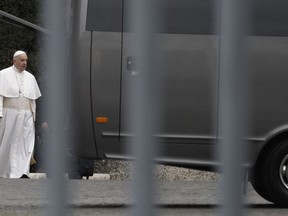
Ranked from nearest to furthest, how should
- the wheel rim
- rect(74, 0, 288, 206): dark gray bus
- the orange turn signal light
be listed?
rect(74, 0, 288, 206): dark gray bus, the wheel rim, the orange turn signal light

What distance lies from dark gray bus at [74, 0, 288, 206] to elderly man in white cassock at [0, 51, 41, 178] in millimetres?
2396

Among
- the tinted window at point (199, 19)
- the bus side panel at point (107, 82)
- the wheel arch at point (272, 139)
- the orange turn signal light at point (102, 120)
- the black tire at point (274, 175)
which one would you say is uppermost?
the tinted window at point (199, 19)

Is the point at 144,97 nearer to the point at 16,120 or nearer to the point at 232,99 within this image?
the point at 232,99

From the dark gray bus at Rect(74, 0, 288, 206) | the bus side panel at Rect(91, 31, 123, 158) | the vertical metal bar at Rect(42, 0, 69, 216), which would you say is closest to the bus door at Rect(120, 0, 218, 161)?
the dark gray bus at Rect(74, 0, 288, 206)

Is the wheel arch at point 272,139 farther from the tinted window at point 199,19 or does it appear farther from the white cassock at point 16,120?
the white cassock at point 16,120

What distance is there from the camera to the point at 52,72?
1.35m

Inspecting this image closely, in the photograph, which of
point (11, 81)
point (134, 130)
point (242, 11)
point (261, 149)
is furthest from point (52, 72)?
point (11, 81)

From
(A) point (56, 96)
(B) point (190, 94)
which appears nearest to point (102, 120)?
(B) point (190, 94)

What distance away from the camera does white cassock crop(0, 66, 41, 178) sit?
13.0 m

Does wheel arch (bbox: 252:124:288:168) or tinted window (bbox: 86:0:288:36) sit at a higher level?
tinted window (bbox: 86:0:288:36)

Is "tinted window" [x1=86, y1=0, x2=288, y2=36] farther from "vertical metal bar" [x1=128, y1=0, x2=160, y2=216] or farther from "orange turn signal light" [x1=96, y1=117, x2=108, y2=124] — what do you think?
"vertical metal bar" [x1=128, y1=0, x2=160, y2=216]

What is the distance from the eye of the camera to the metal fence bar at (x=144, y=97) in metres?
1.31

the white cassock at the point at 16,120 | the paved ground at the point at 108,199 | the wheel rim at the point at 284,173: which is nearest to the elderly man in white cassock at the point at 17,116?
the white cassock at the point at 16,120

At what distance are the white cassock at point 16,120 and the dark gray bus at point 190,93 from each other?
92.5 inches
